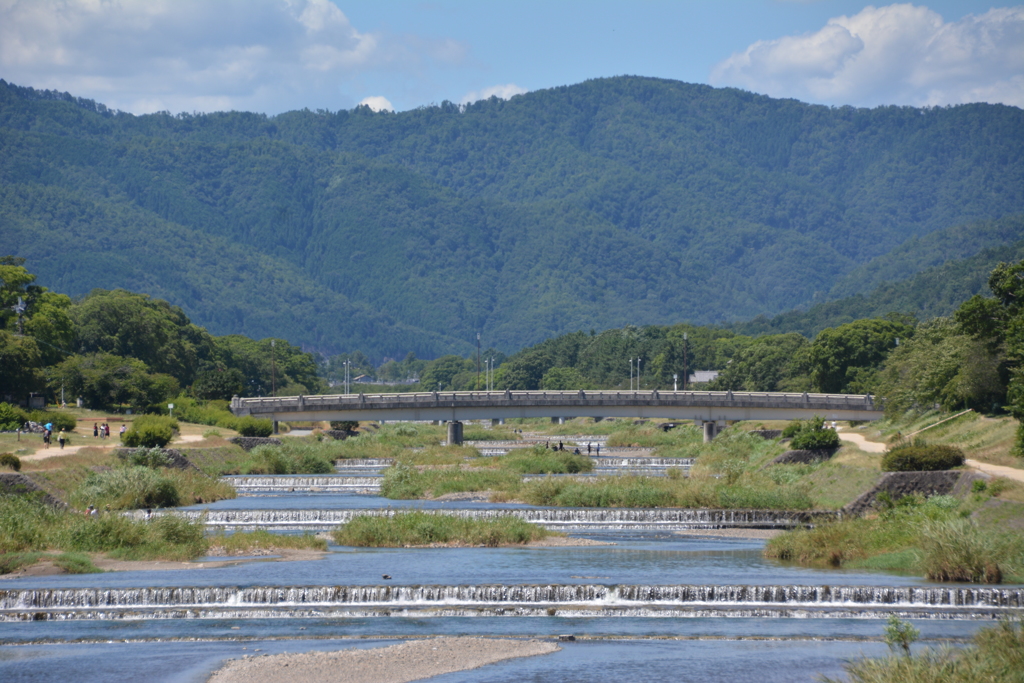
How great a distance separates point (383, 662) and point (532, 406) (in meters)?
96.7

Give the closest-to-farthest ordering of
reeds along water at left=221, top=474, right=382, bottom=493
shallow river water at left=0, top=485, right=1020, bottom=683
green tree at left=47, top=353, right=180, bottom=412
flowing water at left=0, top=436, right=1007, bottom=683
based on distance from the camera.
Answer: shallow river water at left=0, top=485, right=1020, bottom=683 < flowing water at left=0, top=436, right=1007, bottom=683 < reeds along water at left=221, top=474, right=382, bottom=493 < green tree at left=47, top=353, right=180, bottom=412

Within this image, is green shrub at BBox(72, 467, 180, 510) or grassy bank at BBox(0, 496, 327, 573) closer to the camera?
grassy bank at BBox(0, 496, 327, 573)

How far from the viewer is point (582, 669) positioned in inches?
1166

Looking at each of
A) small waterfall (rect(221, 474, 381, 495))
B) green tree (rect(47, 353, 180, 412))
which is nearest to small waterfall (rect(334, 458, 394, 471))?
small waterfall (rect(221, 474, 381, 495))

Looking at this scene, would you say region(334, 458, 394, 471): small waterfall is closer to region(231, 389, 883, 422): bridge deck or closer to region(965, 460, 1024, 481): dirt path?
region(231, 389, 883, 422): bridge deck

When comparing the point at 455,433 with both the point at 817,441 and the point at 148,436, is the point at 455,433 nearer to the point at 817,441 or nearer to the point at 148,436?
the point at 148,436

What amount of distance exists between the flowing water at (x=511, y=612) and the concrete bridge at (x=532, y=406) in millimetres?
73672

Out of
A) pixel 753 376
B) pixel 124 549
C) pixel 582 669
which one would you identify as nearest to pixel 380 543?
pixel 124 549

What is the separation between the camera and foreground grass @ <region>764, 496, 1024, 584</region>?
39.2 m

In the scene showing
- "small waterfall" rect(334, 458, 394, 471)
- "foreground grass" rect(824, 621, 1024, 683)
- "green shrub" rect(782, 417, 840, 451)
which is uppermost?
"green shrub" rect(782, 417, 840, 451)

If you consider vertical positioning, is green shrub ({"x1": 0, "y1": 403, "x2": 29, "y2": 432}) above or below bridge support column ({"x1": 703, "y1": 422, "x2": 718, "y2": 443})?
above

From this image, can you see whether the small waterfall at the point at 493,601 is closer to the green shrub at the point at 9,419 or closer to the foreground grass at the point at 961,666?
the foreground grass at the point at 961,666

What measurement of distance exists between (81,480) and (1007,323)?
5526 centimetres

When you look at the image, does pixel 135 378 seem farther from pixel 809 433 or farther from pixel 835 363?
pixel 835 363
